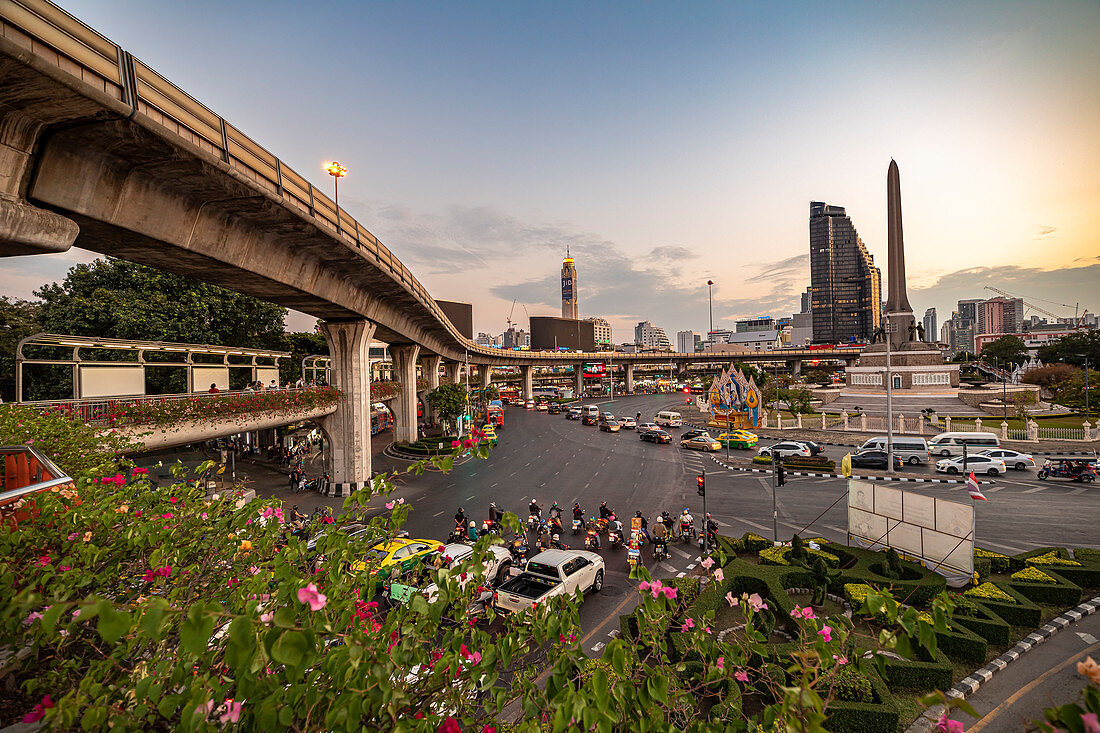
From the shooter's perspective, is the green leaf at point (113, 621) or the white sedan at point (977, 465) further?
the white sedan at point (977, 465)

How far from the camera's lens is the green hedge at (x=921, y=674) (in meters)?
8.08

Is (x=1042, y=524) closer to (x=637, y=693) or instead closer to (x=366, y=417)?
(x=637, y=693)

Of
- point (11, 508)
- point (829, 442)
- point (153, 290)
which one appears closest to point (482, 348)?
point (153, 290)

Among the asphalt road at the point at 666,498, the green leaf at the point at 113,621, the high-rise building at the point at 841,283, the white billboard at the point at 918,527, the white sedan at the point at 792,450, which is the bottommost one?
the asphalt road at the point at 666,498

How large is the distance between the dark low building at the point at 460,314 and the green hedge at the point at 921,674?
77090 millimetres

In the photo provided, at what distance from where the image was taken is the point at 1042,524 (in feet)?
53.8

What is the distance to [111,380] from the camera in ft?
55.0

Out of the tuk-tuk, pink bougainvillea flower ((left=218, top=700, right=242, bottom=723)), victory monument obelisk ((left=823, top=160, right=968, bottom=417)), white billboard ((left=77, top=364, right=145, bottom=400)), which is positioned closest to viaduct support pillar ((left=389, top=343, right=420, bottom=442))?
white billboard ((left=77, top=364, right=145, bottom=400))

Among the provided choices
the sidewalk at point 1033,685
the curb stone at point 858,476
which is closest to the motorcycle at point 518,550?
the sidewalk at point 1033,685

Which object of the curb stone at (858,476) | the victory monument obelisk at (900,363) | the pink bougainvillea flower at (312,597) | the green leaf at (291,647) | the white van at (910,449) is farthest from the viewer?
the victory monument obelisk at (900,363)

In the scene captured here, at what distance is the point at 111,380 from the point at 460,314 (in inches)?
2705

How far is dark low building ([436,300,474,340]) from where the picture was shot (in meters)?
81.3

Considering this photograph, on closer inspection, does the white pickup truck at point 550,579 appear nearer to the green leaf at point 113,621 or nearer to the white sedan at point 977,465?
the green leaf at point 113,621

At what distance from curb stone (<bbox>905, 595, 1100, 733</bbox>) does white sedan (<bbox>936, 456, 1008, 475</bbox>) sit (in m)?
15.2
